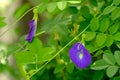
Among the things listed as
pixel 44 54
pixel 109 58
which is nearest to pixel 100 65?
pixel 109 58

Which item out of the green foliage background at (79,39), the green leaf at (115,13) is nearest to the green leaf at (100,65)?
the green foliage background at (79,39)

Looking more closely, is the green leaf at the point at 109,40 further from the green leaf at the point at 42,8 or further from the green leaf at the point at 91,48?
the green leaf at the point at 42,8

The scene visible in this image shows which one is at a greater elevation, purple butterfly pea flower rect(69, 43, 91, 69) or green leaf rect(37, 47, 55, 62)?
green leaf rect(37, 47, 55, 62)

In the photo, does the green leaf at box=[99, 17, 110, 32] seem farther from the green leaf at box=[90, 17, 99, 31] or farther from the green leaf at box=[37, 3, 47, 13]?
the green leaf at box=[37, 3, 47, 13]

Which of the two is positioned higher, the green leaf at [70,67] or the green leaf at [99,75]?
the green leaf at [70,67]

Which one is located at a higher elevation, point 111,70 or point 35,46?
point 35,46

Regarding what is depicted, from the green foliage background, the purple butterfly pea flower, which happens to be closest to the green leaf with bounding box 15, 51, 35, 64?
the green foliage background

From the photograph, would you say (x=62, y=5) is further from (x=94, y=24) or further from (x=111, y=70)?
(x=111, y=70)
